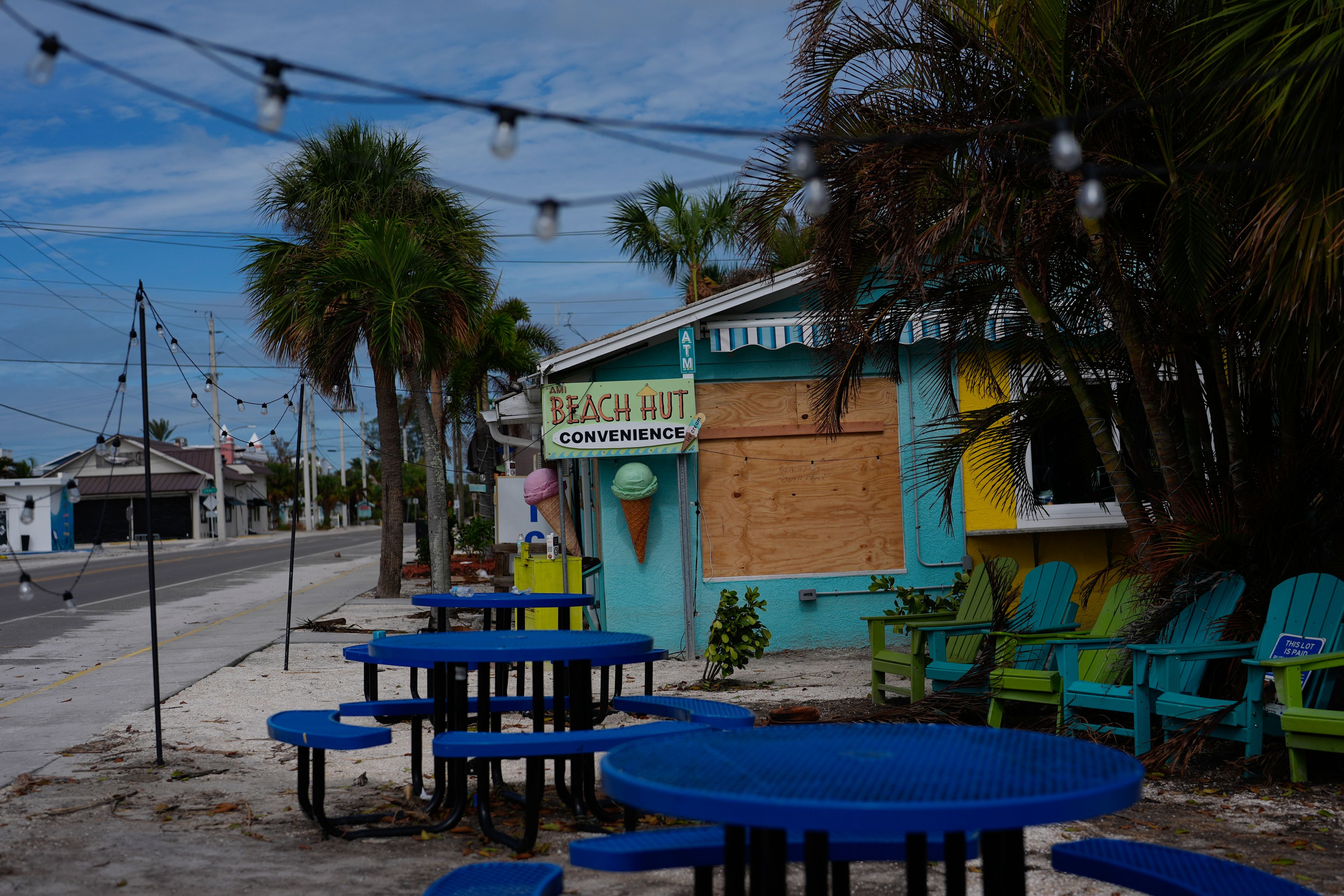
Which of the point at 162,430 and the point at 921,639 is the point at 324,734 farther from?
the point at 162,430

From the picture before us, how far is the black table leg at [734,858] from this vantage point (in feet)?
9.31

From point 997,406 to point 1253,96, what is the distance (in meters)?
3.70

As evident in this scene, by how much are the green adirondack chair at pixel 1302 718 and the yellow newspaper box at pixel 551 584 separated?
6773 millimetres

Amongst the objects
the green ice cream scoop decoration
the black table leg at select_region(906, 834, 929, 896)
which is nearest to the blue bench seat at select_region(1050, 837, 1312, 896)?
the black table leg at select_region(906, 834, 929, 896)

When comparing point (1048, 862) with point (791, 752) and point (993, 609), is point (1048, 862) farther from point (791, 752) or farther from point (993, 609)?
point (993, 609)

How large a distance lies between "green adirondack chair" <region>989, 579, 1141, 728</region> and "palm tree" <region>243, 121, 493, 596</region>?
10.2 meters

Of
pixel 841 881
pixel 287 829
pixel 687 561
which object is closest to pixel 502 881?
pixel 841 881

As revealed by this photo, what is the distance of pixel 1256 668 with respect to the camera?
591 centimetres

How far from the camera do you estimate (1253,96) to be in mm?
5641

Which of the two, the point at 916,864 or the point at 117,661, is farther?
the point at 117,661

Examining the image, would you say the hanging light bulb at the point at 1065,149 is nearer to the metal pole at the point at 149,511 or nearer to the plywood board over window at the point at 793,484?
the metal pole at the point at 149,511

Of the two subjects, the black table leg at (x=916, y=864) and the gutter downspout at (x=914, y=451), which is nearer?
the black table leg at (x=916, y=864)

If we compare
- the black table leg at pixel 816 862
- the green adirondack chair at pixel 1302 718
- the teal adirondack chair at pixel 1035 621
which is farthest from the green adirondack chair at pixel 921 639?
the black table leg at pixel 816 862

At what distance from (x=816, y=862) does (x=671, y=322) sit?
911cm
